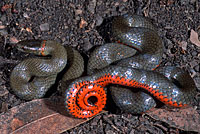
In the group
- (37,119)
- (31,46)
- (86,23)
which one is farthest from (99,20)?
(37,119)

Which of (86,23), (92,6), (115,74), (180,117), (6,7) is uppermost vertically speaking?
(92,6)

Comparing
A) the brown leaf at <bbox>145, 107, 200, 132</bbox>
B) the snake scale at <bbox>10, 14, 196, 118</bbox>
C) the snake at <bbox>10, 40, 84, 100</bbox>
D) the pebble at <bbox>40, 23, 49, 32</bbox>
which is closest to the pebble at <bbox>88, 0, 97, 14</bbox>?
the snake scale at <bbox>10, 14, 196, 118</bbox>

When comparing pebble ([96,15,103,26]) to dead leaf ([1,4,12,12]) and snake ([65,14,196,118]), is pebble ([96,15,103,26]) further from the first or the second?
dead leaf ([1,4,12,12])

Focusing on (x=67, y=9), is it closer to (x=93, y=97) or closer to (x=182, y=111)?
(x=93, y=97)

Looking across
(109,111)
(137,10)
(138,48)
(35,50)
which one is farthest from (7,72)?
(137,10)

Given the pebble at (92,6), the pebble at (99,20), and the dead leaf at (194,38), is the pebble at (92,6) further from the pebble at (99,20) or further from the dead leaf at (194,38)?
the dead leaf at (194,38)

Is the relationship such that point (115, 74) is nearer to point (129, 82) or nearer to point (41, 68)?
point (129, 82)
